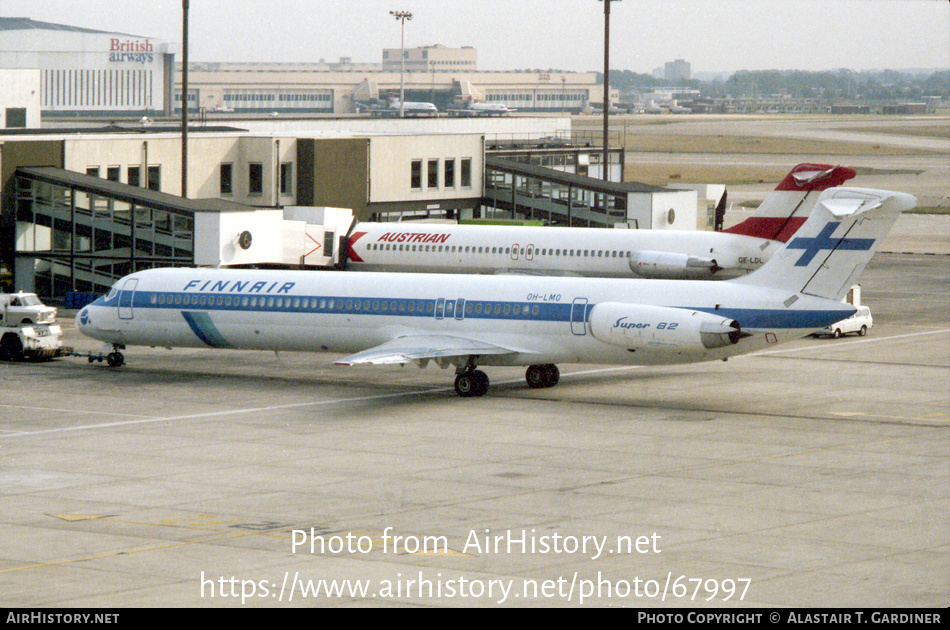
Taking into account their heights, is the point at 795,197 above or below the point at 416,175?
below

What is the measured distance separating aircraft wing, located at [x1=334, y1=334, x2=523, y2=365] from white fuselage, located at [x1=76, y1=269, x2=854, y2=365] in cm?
27

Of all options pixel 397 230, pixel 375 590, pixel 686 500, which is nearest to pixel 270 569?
pixel 375 590

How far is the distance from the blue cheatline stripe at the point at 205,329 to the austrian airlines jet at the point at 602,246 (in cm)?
1848

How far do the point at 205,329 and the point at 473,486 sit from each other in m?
16.2

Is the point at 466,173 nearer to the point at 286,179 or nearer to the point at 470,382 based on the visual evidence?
the point at 286,179

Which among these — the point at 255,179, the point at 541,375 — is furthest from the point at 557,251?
the point at 541,375

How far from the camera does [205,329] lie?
39219mm

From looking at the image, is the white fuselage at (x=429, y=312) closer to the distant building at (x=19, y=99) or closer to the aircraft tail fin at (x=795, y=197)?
the aircraft tail fin at (x=795, y=197)

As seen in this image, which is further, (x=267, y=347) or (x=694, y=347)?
(x=267, y=347)

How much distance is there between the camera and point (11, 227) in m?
55.7

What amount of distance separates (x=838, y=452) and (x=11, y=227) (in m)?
38.3

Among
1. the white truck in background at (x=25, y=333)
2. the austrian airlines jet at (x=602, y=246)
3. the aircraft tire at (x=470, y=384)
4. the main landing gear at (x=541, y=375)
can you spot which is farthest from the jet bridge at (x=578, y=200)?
the white truck in background at (x=25, y=333)

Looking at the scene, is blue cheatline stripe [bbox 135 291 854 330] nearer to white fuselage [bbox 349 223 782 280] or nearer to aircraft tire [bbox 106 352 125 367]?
aircraft tire [bbox 106 352 125 367]
